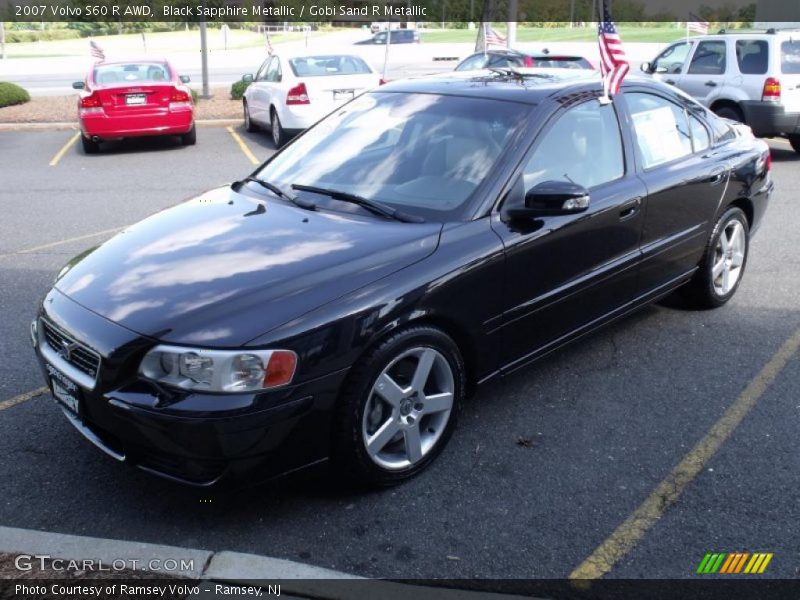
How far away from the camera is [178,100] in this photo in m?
13.1

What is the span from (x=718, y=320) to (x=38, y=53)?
2059 inches

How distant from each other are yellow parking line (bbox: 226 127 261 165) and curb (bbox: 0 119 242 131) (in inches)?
21.1

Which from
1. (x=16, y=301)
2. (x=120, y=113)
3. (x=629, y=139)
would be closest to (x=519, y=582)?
(x=629, y=139)

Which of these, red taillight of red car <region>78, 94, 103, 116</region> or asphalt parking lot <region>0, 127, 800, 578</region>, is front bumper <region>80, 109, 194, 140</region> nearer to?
red taillight of red car <region>78, 94, 103, 116</region>

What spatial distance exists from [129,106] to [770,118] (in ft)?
31.1

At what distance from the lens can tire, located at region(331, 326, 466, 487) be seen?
3275mm

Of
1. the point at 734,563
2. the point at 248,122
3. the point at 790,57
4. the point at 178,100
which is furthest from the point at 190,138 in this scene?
the point at 734,563

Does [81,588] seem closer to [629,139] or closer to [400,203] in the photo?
[400,203]

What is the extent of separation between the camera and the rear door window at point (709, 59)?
1263 cm

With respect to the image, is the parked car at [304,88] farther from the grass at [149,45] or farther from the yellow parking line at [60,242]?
the grass at [149,45]

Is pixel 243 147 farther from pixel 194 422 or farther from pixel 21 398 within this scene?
pixel 194 422

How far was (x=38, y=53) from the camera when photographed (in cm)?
4981

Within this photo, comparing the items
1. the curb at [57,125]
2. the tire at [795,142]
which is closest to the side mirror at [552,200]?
the tire at [795,142]

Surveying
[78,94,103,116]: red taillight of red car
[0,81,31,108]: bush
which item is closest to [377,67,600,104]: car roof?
[78,94,103,116]: red taillight of red car
